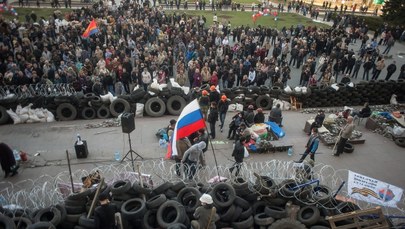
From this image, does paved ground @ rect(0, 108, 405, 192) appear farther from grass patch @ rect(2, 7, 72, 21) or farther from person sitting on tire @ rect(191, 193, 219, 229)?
grass patch @ rect(2, 7, 72, 21)

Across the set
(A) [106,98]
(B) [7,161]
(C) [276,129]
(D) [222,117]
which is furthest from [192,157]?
(A) [106,98]

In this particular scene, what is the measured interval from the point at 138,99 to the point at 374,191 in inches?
397

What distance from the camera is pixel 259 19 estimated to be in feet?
122

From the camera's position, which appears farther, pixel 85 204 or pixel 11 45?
pixel 11 45

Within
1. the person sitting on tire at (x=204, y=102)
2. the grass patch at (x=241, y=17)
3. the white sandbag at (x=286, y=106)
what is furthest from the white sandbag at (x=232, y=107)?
the grass patch at (x=241, y=17)

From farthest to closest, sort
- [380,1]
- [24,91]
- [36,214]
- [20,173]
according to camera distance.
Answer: [380,1], [24,91], [20,173], [36,214]

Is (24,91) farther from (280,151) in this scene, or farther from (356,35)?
(356,35)

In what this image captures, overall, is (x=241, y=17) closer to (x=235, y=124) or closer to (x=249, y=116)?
(x=249, y=116)

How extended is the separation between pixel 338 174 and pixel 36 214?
909 centimetres

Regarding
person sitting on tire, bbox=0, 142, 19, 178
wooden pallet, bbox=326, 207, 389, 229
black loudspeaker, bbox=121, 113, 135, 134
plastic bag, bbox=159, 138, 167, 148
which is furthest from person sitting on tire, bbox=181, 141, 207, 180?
person sitting on tire, bbox=0, 142, 19, 178

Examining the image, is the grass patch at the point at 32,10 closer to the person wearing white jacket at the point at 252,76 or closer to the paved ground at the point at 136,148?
the paved ground at the point at 136,148

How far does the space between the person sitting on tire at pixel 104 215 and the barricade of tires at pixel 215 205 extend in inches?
21.0

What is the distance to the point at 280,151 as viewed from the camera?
39.1ft

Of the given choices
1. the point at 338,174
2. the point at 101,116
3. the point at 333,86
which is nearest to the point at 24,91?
the point at 101,116
